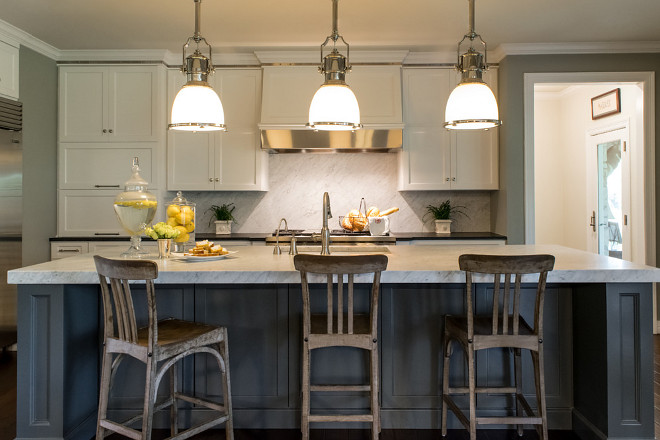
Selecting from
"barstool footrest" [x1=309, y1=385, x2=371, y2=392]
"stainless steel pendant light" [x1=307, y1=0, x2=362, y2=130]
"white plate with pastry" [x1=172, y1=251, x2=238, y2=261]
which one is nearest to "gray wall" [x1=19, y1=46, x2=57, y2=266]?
"white plate with pastry" [x1=172, y1=251, x2=238, y2=261]

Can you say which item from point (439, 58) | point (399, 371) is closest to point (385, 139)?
point (439, 58)

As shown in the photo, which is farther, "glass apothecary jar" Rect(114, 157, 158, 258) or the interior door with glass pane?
the interior door with glass pane

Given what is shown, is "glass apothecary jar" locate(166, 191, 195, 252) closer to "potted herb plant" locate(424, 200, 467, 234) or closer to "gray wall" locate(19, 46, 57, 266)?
"gray wall" locate(19, 46, 57, 266)

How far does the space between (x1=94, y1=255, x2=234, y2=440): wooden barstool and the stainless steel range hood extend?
2.57 metres

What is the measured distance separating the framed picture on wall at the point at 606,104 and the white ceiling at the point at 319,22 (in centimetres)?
107

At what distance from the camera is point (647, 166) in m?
4.50

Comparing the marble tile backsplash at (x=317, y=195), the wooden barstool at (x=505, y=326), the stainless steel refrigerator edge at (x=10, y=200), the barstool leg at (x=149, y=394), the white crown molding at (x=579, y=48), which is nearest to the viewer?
the barstool leg at (x=149, y=394)

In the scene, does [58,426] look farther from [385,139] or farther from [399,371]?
[385,139]

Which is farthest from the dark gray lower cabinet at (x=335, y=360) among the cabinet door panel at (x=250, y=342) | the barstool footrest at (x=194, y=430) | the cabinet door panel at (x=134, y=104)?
the cabinet door panel at (x=134, y=104)

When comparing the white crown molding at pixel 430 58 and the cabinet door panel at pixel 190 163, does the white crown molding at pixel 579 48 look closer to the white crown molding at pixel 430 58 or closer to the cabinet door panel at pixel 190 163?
the white crown molding at pixel 430 58

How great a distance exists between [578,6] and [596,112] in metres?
2.41

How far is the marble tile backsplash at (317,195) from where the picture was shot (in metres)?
5.15

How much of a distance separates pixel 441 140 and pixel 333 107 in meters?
2.59

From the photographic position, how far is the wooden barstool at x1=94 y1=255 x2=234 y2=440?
195 cm
